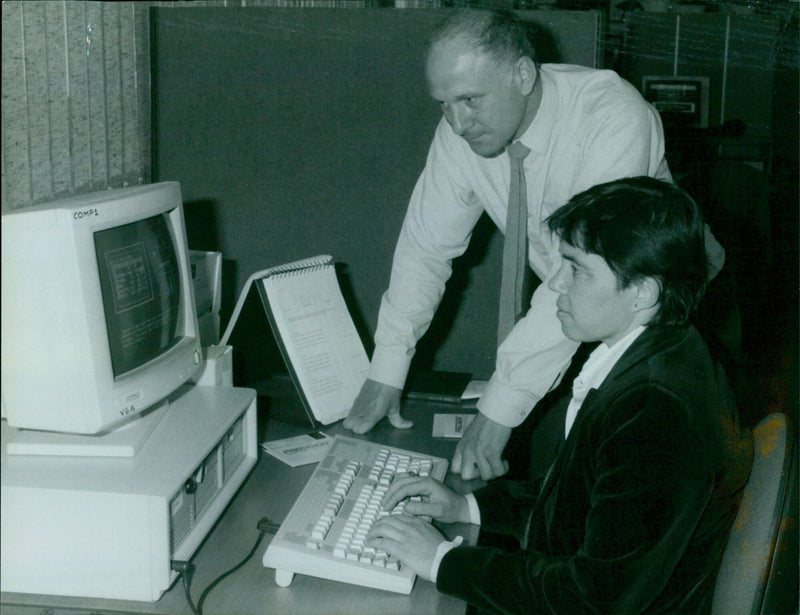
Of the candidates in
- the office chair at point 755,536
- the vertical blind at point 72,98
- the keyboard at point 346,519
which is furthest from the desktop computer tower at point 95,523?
the office chair at point 755,536

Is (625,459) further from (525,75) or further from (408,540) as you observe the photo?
(525,75)

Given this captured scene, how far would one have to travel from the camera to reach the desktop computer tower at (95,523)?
38.6 inches

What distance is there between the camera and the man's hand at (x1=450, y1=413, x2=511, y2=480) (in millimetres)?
1412

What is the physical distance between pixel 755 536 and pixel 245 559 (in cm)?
67

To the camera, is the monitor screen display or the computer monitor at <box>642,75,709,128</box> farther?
the computer monitor at <box>642,75,709,128</box>

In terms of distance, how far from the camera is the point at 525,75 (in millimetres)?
1551

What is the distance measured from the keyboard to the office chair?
409mm

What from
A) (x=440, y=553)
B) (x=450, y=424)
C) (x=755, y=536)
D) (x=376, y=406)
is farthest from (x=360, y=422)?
(x=755, y=536)

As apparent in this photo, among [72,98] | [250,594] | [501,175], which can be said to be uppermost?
[72,98]

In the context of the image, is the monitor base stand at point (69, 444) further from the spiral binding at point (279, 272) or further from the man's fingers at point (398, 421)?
the man's fingers at point (398, 421)

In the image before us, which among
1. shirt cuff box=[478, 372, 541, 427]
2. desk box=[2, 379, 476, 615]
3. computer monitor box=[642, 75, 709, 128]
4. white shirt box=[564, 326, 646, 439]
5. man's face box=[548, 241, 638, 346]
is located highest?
computer monitor box=[642, 75, 709, 128]

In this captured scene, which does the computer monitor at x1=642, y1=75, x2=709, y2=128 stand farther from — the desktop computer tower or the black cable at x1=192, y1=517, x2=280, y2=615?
the desktop computer tower

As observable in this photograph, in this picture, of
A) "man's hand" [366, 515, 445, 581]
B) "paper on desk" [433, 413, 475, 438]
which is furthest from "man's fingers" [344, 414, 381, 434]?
"man's hand" [366, 515, 445, 581]

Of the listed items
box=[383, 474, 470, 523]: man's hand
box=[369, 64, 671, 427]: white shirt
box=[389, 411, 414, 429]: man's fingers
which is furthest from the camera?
box=[389, 411, 414, 429]: man's fingers
